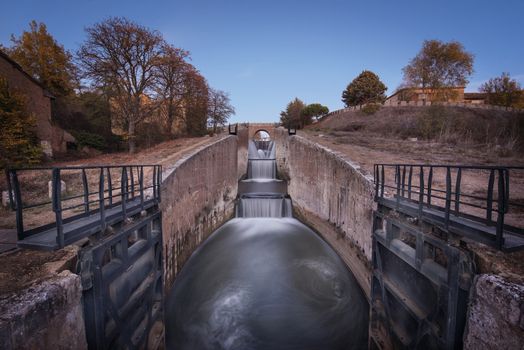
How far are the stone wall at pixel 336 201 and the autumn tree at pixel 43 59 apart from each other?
68.3ft

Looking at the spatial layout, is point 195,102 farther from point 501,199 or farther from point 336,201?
point 501,199

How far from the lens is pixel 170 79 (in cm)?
1944

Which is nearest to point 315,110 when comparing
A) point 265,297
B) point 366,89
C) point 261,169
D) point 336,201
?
point 366,89

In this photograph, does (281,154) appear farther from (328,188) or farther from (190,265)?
(190,265)

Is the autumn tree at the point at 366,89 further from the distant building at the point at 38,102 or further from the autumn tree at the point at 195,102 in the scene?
the distant building at the point at 38,102

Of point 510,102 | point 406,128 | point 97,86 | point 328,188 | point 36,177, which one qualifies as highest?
point 510,102

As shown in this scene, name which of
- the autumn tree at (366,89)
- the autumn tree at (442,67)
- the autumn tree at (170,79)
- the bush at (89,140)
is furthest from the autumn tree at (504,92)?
the bush at (89,140)

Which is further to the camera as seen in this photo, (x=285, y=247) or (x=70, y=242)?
(x=285, y=247)

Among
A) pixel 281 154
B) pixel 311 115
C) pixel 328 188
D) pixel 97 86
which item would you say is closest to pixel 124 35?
pixel 97 86

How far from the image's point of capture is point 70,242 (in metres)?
3.54

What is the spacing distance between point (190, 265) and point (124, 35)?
1556cm

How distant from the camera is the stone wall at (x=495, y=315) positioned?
254 cm

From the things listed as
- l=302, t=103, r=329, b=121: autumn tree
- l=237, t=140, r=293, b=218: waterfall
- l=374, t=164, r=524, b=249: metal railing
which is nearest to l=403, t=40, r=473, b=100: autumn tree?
l=302, t=103, r=329, b=121: autumn tree

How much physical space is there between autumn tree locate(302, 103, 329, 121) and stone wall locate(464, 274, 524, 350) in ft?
146
